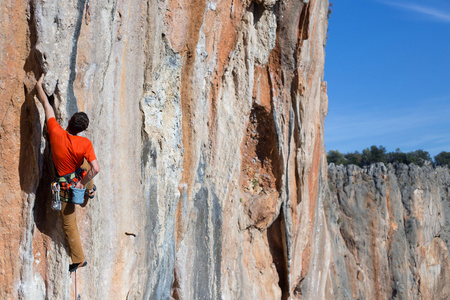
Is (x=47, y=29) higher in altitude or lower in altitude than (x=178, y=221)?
higher

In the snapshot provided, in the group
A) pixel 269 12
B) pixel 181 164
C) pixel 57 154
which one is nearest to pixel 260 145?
pixel 269 12

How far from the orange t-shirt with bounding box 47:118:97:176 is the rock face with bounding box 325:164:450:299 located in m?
15.9

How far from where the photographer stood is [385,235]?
79.9 ft

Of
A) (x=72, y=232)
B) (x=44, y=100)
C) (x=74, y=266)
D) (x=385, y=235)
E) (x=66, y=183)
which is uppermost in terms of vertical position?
(x=44, y=100)

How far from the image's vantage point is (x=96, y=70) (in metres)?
5.41

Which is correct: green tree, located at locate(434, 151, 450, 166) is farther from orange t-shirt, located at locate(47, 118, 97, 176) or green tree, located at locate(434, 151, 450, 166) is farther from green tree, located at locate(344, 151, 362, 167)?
orange t-shirt, located at locate(47, 118, 97, 176)

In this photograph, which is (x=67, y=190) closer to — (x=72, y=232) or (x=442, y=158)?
(x=72, y=232)

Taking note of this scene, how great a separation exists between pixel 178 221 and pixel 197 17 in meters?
2.92

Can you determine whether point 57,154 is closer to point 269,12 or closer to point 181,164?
point 181,164

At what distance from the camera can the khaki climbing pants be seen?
4.96 meters

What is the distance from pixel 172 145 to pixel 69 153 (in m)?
2.44

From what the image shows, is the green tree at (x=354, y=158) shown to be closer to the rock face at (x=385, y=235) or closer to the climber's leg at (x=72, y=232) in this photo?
the rock face at (x=385, y=235)

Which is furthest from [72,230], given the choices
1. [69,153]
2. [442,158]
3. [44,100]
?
[442,158]

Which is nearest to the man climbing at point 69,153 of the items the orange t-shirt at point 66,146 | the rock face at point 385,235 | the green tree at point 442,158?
the orange t-shirt at point 66,146
